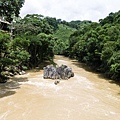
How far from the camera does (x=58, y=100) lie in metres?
14.4

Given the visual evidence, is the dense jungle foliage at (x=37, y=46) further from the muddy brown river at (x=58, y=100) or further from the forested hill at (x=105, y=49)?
the muddy brown river at (x=58, y=100)

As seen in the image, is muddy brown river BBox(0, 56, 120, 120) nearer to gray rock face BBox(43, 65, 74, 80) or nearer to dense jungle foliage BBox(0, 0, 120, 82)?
gray rock face BBox(43, 65, 74, 80)

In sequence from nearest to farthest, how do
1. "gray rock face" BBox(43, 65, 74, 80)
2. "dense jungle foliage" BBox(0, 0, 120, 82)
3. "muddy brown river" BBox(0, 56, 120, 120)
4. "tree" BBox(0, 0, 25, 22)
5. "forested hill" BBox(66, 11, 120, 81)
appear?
"muddy brown river" BBox(0, 56, 120, 120), "tree" BBox(0, 0, 25, 22), "dense jungle foliage" BBox(0, 0, 120, 82), "forested hill" BBox(66, 11, 120, 81), "gray rock face" BBox(43, 65, 74, 80)

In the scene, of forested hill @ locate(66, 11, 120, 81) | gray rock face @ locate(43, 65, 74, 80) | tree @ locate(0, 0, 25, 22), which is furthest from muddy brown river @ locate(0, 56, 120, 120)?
tree @ locate(0, 0, 25, 22)

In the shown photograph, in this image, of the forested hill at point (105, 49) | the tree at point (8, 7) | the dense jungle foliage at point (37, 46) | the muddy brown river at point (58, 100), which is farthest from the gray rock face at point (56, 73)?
the tree at point (8, 7)

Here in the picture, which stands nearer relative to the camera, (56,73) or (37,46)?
(56,73)

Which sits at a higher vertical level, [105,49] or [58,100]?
[105,49]

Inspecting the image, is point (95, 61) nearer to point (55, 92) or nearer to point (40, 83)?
point (40, 83)

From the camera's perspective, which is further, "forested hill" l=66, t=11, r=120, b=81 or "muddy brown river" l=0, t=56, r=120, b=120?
"forested hill" l=66, t=11, r=120, b=81

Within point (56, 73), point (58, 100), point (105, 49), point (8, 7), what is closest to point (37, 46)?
point (56, 73)

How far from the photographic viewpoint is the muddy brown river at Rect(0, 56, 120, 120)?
11.9 meters

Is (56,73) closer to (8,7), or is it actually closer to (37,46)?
(37,46)

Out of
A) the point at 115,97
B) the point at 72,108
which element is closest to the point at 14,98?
the point at 72,108

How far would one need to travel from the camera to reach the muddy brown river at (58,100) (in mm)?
11922
